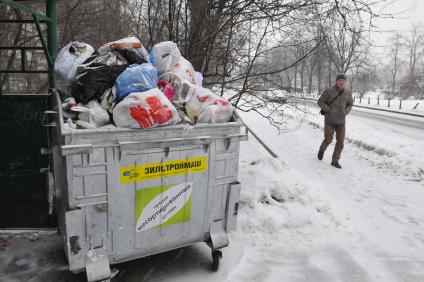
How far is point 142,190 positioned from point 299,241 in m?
2.04

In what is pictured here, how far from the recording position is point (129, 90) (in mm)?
2844

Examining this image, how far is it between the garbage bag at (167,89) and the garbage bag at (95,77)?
1.17 ft

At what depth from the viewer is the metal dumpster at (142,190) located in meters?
2.56

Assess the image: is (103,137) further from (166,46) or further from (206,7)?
(206,7)

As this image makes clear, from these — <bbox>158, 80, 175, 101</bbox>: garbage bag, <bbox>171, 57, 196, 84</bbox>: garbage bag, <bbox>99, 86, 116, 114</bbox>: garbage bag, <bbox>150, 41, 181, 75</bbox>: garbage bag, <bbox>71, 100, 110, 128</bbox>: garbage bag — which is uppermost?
<bbox>150, 41, 181, 75</bbox>: garbage bag

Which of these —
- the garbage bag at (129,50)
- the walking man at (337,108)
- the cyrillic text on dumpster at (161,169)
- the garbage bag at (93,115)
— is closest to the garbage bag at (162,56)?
the garbage bag at (129,50)

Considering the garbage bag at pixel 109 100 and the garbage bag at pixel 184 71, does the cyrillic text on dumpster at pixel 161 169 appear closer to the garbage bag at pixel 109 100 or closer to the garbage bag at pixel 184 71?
the garbage bag at pixel 109 100

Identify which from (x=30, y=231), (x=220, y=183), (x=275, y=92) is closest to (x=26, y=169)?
(x=30, y=231)

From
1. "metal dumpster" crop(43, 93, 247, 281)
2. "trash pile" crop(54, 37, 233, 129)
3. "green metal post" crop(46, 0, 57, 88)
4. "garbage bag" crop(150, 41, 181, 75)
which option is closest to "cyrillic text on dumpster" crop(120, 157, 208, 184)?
"metal dumpster" crop(43, 93, 247, 281)

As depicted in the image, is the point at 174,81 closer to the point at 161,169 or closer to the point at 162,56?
the point at 162,56

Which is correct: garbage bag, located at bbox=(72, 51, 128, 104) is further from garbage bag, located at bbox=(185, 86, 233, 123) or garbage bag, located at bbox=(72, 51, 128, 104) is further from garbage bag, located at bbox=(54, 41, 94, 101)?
garbage bag, located at bbox=(185, 86, 233, 123)

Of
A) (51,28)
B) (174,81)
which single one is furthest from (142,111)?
(51,28)

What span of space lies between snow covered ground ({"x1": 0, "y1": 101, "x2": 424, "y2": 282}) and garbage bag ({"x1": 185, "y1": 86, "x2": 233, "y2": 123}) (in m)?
1.40

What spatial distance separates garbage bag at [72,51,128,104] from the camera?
2930 mm
